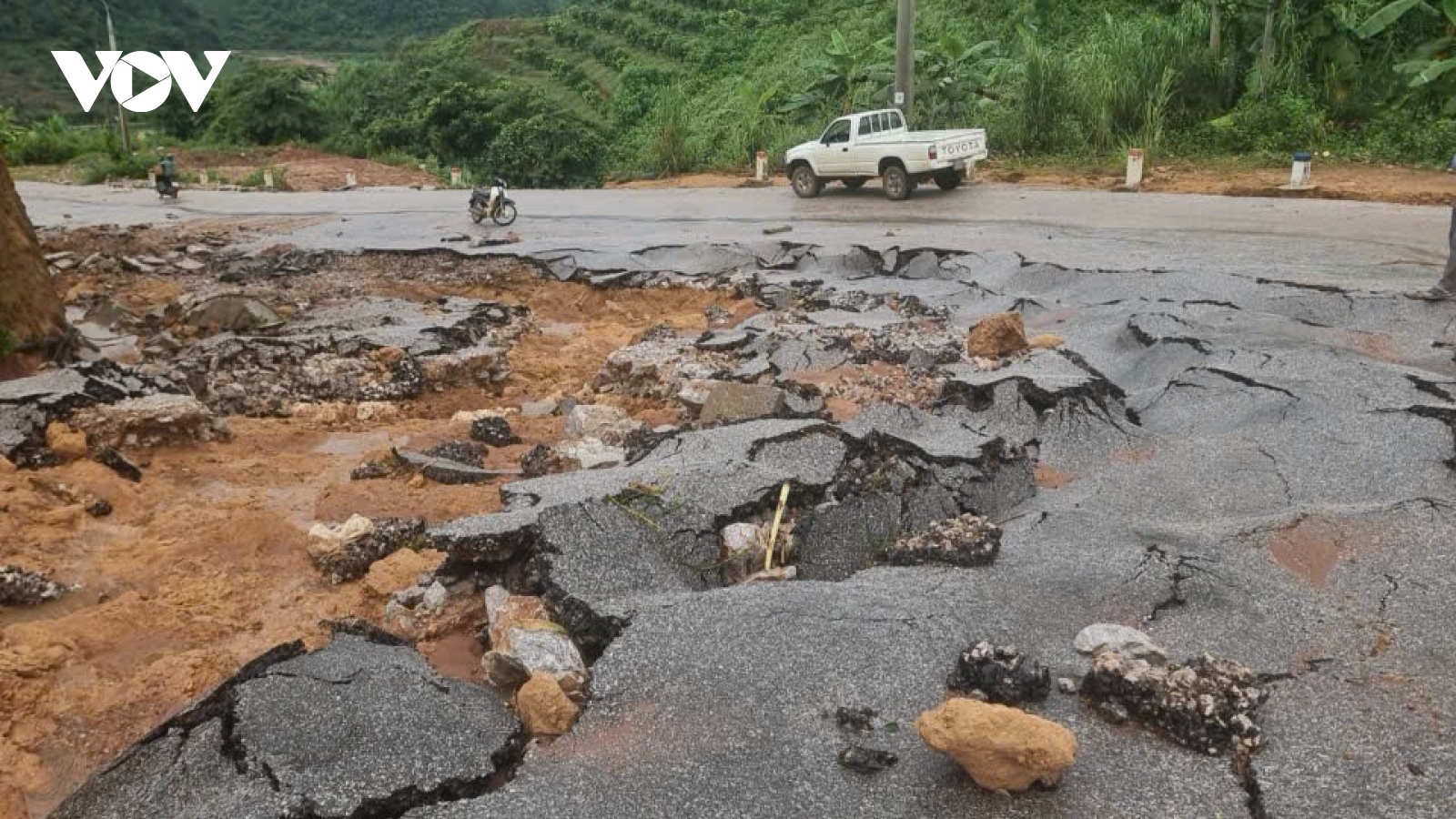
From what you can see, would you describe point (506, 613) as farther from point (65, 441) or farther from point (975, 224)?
point (975, 224)

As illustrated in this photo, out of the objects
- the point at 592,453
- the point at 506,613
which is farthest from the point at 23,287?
the point at 506,613

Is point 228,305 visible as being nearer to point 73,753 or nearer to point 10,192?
point 10,192

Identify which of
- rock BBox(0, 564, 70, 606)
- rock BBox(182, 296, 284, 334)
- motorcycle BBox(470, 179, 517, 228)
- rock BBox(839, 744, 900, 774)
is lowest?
rock BBox(0, 564, 70, 606)

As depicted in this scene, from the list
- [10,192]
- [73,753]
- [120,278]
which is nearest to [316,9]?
[120,278]

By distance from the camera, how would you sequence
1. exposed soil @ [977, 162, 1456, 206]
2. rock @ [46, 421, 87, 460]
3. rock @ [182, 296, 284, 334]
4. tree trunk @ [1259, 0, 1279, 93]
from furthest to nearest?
1. tree trunk @ [1259, 0, 1279, 93]
2. exposed soil @ [977, 162, 1456, 206]
3. rock @ [182, 296, 284, 334]
4. rock @ [46, 421, 87, 460]

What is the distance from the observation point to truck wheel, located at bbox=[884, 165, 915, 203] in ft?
48.6

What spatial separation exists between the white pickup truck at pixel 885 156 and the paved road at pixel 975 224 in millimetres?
322

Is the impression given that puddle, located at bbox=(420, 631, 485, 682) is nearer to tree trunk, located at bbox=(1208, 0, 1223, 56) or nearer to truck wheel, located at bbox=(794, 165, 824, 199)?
truck wheel, located at bbox=(794, 165, 824, 199)

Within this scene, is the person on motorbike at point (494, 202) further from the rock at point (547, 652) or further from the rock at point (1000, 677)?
the rock at point (1000, 677)

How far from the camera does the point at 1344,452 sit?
476 centimetres

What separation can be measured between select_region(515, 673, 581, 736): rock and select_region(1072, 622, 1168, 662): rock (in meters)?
1.67

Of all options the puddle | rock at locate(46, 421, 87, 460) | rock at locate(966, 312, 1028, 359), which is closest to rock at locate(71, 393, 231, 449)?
rock at locate(46, 421, 87, 460)

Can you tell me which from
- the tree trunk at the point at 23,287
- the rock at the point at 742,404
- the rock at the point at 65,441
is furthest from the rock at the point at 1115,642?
the tree trunk at the point at 23,287

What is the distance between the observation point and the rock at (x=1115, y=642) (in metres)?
3.09
